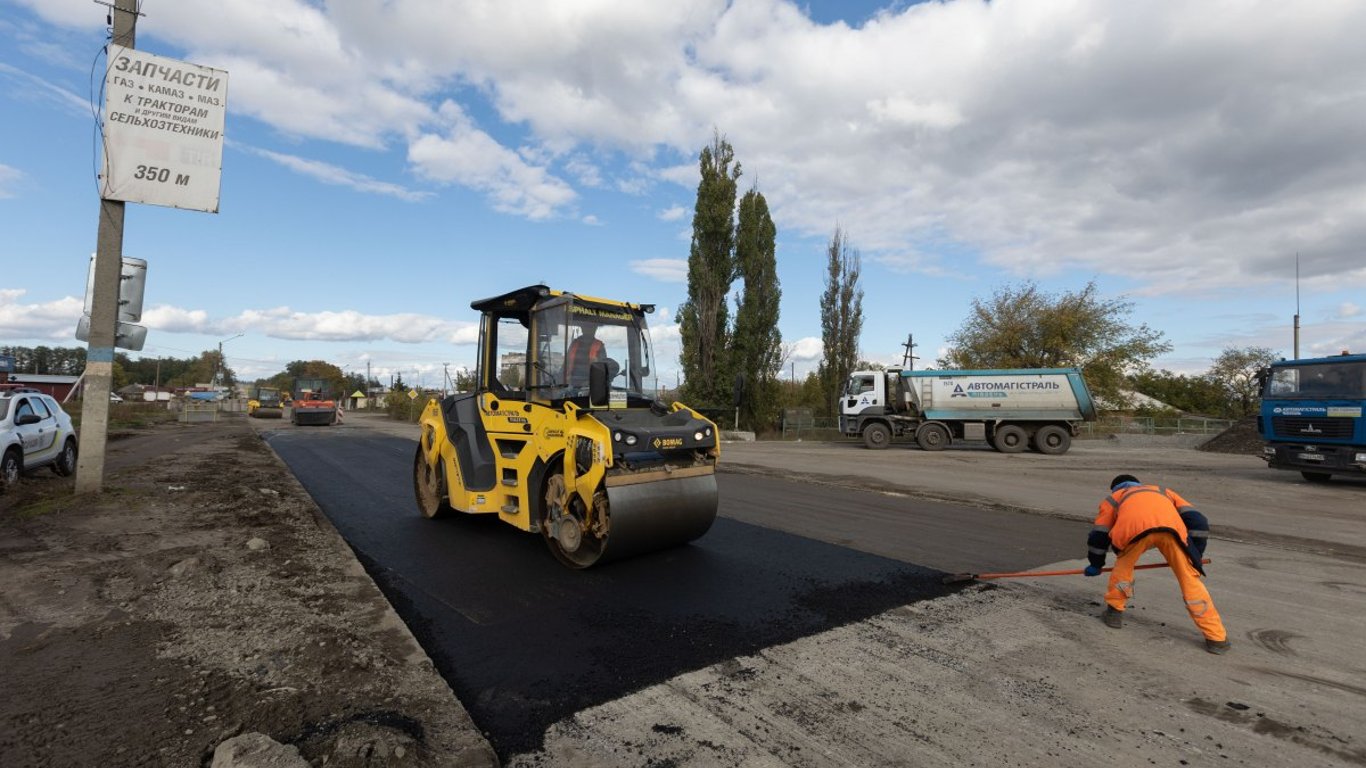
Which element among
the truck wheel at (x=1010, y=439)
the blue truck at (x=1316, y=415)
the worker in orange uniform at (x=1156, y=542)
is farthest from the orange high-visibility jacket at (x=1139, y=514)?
the truck wheel at (x=1010, y=439)

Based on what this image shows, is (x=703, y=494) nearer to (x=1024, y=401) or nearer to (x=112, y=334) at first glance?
(x=112, y=334)

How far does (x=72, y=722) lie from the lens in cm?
281

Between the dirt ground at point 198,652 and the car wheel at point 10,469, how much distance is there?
2.15m

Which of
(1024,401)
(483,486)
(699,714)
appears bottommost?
(699,714)

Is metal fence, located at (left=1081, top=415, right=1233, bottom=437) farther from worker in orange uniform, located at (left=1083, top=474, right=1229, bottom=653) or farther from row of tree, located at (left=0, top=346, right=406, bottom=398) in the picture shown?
row of tree, located at (left=0, top=346, right=406, bottom=398)

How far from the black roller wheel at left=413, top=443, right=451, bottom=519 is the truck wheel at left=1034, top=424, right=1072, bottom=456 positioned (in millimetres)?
19956

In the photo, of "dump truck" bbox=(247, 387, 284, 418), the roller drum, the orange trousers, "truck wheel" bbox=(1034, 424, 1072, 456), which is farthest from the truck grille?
"dump truck" bbox=(247, 387, 284, 418)

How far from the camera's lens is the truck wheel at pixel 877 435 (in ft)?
76.4

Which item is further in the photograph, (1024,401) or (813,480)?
(1024,401)

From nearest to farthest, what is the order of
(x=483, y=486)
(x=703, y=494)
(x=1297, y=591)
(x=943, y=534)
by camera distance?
(x=1297, y=591) → (x=703, y=494) → (x=483, y=486) → (x=943, y=534)

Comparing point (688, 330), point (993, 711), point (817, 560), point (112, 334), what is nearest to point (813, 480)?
point (817, 560)

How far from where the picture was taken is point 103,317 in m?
8.04

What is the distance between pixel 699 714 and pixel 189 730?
2190 millimetres

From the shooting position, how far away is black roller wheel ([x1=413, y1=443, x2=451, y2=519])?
7.71 m
